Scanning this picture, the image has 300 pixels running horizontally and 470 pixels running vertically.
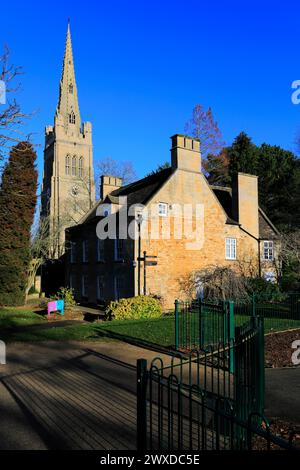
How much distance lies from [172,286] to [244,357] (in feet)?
60.1

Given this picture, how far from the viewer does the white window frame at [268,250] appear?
3002 centimetres

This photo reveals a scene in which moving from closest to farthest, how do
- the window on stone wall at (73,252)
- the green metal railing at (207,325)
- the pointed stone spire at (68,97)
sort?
1. the green metal railing at (207,325)
2. the window on stone wall at (73,252)
3. the pointed stone spire at (68,97)

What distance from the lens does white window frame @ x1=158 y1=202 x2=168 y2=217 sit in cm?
2417

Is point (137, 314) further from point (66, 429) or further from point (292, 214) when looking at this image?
point (292, 214)

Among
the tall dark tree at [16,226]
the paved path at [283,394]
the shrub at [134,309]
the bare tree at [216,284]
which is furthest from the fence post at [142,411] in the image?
the tall dark tree at [16,226]

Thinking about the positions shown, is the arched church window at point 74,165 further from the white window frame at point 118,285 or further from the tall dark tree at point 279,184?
the white window frame at point 118,285

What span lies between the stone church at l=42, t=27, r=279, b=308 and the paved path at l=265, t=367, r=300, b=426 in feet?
42.9

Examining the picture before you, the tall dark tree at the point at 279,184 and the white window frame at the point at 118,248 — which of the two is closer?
the white window frame at the point at 118,248

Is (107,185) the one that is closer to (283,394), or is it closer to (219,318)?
(219,318)

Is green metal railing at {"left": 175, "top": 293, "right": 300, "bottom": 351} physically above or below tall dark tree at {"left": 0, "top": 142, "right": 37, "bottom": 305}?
below

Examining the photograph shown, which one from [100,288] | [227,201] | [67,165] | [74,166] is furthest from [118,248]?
[74,166]

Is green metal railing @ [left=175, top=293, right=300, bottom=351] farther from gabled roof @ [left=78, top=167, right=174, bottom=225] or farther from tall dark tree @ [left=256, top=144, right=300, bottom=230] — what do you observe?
tall dark tree @ [left=256, top=144, right=300, bottom=230]

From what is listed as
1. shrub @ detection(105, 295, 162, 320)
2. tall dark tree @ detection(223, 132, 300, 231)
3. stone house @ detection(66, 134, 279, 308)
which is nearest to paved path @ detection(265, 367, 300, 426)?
shrub @ detection(105, 295, 162, 320)
